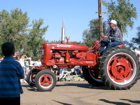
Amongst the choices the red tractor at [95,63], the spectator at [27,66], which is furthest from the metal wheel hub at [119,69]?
the spectator at [27,66]

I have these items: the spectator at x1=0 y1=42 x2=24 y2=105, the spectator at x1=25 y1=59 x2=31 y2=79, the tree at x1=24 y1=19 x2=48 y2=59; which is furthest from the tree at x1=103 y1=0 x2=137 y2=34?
the spectator at x1=0 y1=42 x2=24 y2=105

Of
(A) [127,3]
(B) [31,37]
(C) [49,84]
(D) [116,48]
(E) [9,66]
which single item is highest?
(A) [127,3]

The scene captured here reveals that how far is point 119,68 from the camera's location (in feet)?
32.0

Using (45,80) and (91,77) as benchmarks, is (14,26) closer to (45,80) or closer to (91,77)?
(91,77)

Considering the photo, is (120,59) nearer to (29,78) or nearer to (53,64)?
(53,64)

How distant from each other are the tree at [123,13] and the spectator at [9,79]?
132ft

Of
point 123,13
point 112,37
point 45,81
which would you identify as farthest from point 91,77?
point 123,13

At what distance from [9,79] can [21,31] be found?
43.3 m

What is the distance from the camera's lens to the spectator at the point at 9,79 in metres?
4.25

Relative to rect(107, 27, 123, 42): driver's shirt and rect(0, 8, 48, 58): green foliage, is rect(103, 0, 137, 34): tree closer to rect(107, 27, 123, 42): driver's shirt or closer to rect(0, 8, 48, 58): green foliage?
rect(0, 8, 48, 58): green foliage

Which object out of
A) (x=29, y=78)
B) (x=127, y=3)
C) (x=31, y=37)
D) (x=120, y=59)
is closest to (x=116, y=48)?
(x=120, y=59)

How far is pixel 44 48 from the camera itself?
9977 millimetres

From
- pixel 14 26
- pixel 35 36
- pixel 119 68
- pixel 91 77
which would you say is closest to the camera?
pixel 119 68

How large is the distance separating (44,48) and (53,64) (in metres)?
0.66
